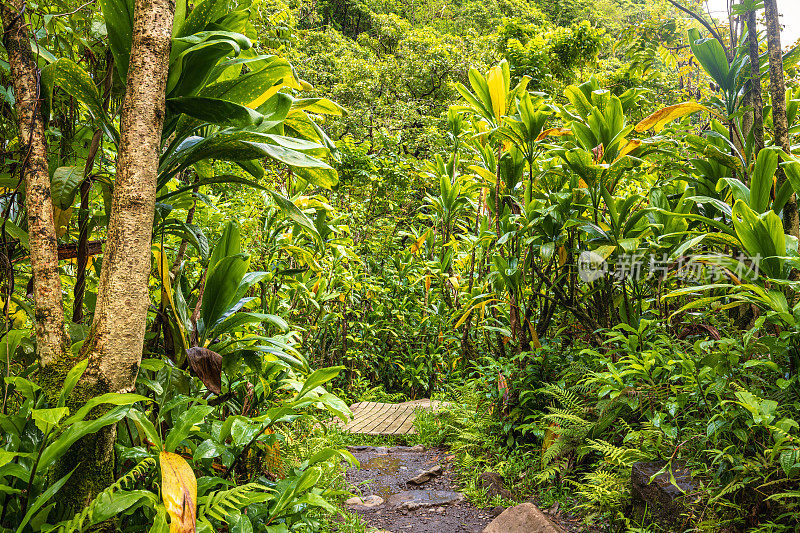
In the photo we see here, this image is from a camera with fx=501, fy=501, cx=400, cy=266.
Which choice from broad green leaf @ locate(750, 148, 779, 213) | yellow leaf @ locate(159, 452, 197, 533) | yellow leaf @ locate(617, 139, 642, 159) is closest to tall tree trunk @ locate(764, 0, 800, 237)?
broad green leaf @ locate(750, 148, 779, 213)

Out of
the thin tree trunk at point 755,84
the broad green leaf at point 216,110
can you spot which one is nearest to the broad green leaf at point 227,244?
the broad green leaf at point 216,110

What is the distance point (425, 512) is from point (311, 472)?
1293 millimetres

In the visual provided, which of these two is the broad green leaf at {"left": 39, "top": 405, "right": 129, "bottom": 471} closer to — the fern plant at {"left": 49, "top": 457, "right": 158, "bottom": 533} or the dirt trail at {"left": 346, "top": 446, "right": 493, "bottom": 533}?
the fern plant at {"left": 49, "top": 457, "right": 158, "bottom": 533}

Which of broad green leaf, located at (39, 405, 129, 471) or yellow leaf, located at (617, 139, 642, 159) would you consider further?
yellow leaf, located at (617, 139, 642, 159)

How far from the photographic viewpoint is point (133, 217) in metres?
1.13

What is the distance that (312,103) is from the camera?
1.59m

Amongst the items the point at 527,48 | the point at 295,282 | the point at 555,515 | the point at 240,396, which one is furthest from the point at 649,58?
the point at 240,396

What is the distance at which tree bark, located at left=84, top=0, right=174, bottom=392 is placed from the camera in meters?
1.11

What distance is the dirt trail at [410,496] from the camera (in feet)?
7.82

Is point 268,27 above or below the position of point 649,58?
above

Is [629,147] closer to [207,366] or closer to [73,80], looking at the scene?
[207,366]

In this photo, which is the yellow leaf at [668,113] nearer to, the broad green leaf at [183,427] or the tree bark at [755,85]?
the tree bark at [755,85]

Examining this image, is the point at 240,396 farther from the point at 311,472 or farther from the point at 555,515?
the point at 555,515

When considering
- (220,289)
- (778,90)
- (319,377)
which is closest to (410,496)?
(319,377)
